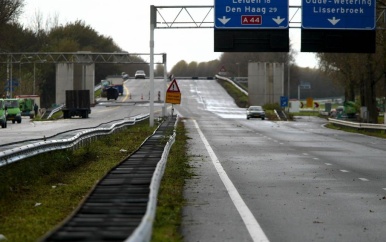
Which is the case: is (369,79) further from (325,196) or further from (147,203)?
(147,203)

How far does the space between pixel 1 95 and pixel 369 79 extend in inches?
1855

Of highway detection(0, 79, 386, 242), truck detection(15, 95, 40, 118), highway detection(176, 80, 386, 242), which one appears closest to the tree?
highway detection(0, 79, 386, 242)

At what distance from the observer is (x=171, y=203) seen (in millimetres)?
13773

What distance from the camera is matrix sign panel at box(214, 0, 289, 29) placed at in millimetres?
40938

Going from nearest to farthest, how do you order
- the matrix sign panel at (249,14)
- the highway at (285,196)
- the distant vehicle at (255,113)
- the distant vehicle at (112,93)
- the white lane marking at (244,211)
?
the white lane marking at (244,211) < the highway at (285,196) < the matrix sign panel at (249,14) < the distant vehicle at (255,113) < the distant vehicle at (112,93)

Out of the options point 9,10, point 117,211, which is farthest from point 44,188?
point 9,10

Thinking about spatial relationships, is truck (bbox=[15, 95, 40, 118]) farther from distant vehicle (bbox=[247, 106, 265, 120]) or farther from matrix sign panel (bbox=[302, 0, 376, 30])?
matrix sign panel (bbox=[302, 0, 376, 30])

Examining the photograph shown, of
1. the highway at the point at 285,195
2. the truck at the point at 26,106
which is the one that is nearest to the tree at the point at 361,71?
the highway at the point at 285,195

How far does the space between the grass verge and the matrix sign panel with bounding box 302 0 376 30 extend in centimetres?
1932

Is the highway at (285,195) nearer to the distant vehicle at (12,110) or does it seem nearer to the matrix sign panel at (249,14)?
the matrix sign panel at (249,14)

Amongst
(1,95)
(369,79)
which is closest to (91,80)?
(1,95)

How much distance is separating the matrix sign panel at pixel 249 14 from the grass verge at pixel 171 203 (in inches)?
740

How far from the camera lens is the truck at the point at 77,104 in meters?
77.4

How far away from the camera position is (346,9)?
4044cm
